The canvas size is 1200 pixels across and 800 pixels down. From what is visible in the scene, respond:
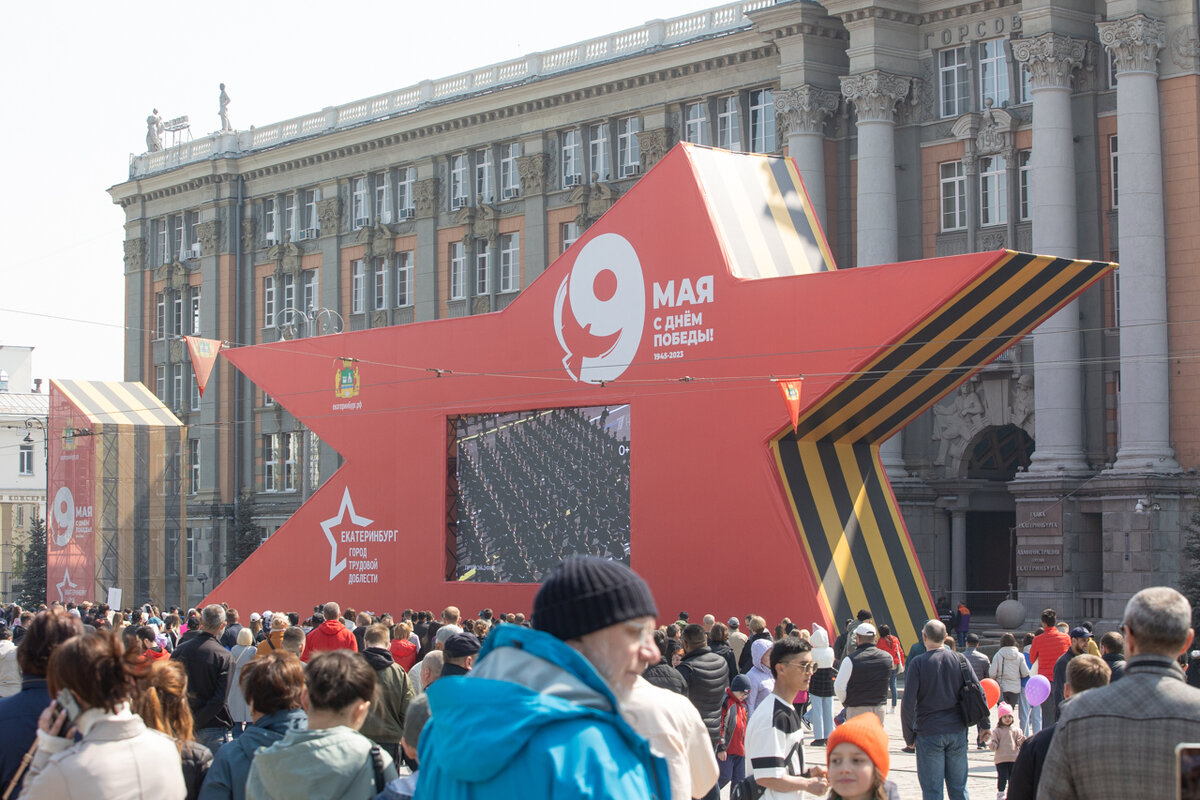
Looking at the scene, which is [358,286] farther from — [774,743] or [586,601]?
[586,601]

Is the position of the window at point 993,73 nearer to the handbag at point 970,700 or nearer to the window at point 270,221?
the window at point 270,221

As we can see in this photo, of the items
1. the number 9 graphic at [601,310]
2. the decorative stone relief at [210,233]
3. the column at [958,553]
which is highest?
the decorative stone relief at [210,233]

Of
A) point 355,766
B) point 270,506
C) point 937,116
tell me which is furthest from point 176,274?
point 355,766

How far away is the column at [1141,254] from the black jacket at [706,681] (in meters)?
25.3

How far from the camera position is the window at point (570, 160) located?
48.5 m

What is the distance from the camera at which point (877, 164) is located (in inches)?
1565

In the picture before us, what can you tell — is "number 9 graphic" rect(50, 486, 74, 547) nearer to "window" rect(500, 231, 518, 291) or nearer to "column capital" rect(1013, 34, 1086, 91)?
"window" rect(500, 231, 518, 291)

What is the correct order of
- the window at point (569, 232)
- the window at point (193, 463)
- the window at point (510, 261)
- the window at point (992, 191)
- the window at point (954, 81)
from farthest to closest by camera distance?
1. the window at point (193, 463)
2. the window at point (510, 261)
3. the window at point (569, 232)
4. the window at point (954, 81)
5. the window at point (992, 191)

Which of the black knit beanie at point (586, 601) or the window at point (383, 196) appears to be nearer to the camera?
the black knit beanie at point (586, 601)

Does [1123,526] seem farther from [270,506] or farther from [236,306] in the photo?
[236,306]

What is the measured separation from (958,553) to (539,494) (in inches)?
679

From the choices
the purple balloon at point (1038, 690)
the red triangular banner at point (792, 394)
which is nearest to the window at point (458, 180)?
the red triangular banner at point (792, 394)

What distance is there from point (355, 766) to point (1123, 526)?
31.9 m

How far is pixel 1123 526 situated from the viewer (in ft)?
115
